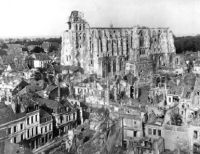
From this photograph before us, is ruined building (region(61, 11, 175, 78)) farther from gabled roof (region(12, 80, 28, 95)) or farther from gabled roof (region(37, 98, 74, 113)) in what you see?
A: gabled roof (region(37, 98, 74, 113))

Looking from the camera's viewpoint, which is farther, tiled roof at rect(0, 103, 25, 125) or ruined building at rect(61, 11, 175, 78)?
ruined building at rect(61, 11, 175, 78)

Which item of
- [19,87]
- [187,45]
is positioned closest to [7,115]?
[19,87]

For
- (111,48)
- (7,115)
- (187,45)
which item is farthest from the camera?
(187,45)

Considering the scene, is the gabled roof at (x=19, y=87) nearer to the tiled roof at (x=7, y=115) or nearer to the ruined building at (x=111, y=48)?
the tiled roof at (x=7, y=115)

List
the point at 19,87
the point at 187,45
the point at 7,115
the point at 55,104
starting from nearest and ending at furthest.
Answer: the point at 7,115
the point at 55,104
the point at 19,87
the point at 187,45

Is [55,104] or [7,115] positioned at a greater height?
[55,104]

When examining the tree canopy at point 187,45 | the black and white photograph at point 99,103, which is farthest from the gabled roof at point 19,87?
the tree canopy at point 187,45

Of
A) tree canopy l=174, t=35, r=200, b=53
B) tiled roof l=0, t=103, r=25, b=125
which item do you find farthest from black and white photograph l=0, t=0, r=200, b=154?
tree canopy l=174, t=35, r=200, b=53

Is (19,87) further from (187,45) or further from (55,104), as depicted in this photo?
(187,45)
